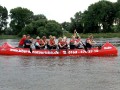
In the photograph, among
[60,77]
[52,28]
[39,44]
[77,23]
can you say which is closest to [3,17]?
[77,23]

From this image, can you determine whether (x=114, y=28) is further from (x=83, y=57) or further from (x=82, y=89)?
(x=82, y=89)

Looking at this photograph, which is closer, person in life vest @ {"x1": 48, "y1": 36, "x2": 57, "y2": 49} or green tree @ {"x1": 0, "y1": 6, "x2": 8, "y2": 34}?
person in life vest @ {"x1": 48, "y1": 36, "x2": 57, "y2": 49}

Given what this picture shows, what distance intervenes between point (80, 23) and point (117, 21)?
12096mm

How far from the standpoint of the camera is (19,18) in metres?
104

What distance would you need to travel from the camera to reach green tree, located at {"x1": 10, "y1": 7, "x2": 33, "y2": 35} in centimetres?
10344

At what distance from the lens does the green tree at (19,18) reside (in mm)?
103438

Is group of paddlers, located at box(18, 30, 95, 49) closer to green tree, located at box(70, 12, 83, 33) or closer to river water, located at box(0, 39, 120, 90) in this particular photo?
river water, located at box(0, 39, 120, 90)

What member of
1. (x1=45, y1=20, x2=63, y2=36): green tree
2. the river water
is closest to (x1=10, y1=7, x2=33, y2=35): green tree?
(x1=45, y1=20, x2=63, y2=36): green tree

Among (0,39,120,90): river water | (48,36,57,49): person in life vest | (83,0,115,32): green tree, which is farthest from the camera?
(83,0,115,32): green tree

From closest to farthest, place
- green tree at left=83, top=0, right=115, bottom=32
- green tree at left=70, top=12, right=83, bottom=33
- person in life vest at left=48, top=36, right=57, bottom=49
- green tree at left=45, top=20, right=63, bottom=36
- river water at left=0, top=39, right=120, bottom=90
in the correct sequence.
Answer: river water at left=0, top=39, right=120, bottom=90
person in life vest at left=48, top=36, right=57, bottom=49
green tree at left=45, top=20, right=63, bottom=36
green tree at left=83, top=0, right=115, bottom=32
green tree at left=70, top=12, right=83, bottom=33

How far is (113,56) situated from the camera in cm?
2781

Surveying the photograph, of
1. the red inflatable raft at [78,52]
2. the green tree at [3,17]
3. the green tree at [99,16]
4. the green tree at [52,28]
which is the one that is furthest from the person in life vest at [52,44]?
the green tree at [3,17]

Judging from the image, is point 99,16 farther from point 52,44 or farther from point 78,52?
point 78,52

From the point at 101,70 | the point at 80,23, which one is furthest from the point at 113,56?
the point at 80,23
